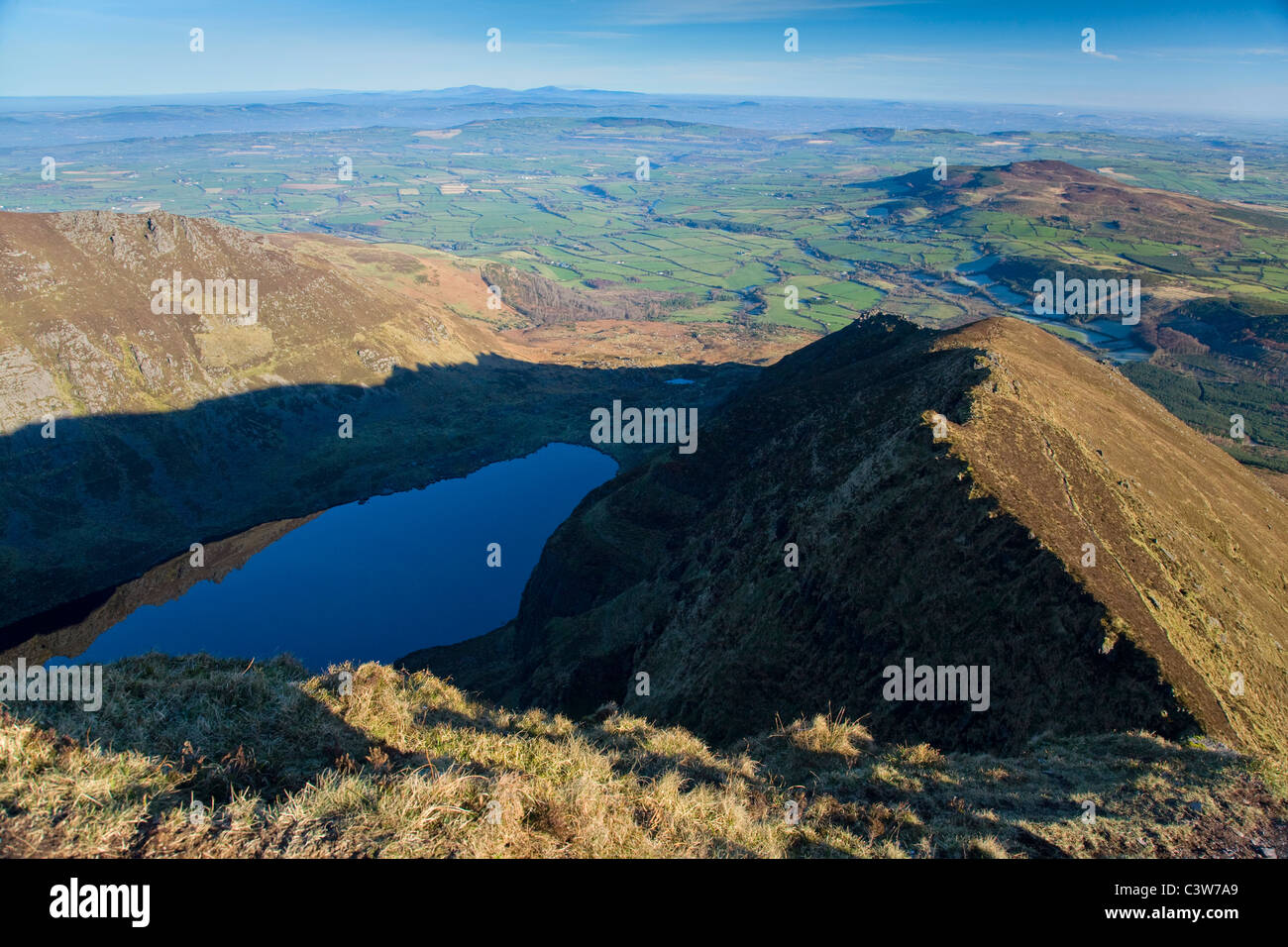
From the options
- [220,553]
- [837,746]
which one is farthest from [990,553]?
[220,553]

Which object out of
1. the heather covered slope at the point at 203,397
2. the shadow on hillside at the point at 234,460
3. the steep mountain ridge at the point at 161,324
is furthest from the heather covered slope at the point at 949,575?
the steep mountain ridge at the point at 161,324

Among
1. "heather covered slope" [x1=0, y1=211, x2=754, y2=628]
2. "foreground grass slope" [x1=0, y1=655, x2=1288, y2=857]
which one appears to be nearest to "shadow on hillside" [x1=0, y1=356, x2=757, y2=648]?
"heather covered slope" [x1=0, y1=211, x2=754, y2=628]

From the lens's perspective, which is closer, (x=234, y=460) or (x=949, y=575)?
(x=949, y=575)

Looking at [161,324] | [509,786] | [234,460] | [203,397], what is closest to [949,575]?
[509,786]

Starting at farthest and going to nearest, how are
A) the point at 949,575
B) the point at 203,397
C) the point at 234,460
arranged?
the point at 203,397
the point at 234,460
the point at 949,575

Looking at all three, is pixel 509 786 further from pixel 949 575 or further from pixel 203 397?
pixel 203 397

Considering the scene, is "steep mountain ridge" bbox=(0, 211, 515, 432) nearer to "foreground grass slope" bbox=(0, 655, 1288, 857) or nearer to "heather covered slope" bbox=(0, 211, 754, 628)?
"heather covered slope" bbox=(0, 211, 754, 628)
